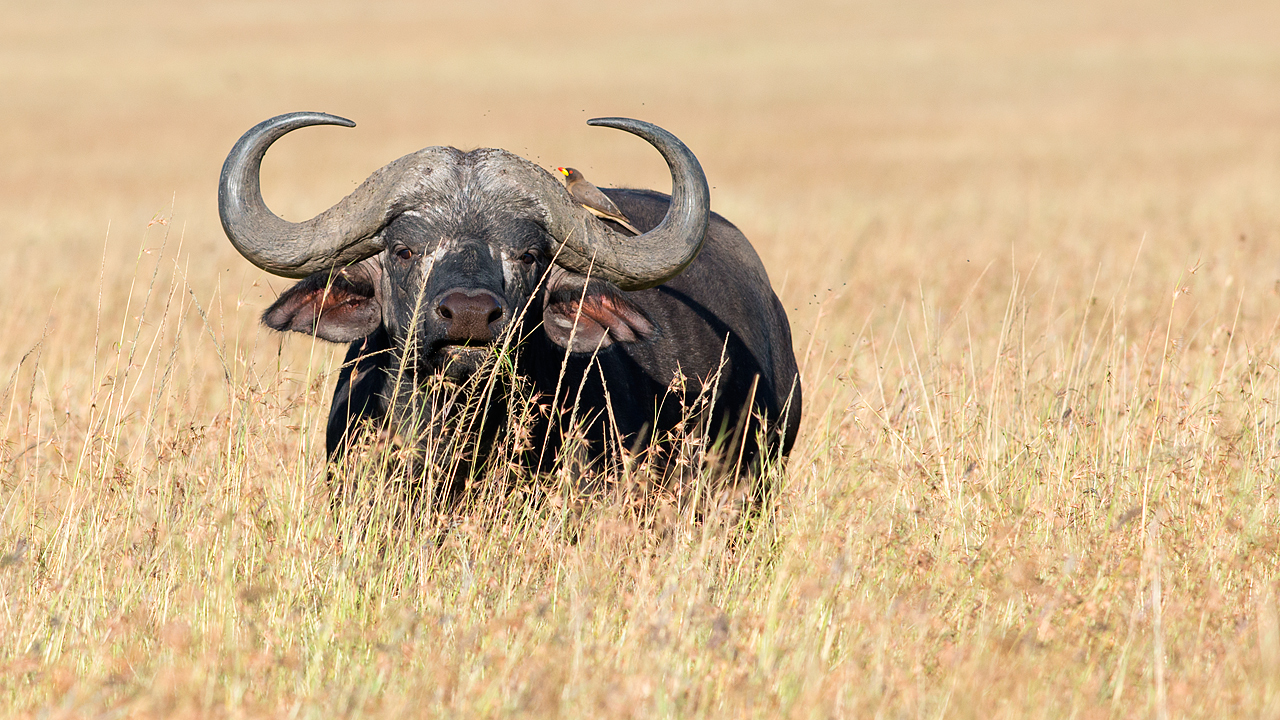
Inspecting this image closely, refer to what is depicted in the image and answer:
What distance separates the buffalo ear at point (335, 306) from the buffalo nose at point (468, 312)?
80cm

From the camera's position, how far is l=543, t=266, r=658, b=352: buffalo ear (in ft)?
15.8

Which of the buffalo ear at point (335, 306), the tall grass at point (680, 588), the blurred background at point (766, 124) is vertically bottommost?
the tall grass at point (680, 588)

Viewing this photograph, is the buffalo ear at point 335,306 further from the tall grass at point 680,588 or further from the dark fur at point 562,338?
the tall grass at point 680,588

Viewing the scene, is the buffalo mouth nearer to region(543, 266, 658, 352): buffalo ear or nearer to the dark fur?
the dark fur

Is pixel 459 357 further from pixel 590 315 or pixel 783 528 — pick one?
pixel 783 528

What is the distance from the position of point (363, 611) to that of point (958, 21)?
75040 mm

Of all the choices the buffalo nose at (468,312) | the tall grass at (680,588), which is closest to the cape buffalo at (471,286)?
the buffalo nose at (468,312)

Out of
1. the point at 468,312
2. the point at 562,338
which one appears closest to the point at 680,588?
the point at 468,312

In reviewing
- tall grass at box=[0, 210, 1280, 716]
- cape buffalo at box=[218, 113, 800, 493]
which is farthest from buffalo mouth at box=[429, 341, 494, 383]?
tall grass at box=[0, 210, 1280, 716]

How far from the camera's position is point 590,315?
4891 millimetres

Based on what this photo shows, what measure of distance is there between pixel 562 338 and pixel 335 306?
0.91 metres

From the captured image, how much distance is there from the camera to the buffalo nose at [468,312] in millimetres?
4020

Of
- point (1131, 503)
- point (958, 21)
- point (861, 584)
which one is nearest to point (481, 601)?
point (861, 584)

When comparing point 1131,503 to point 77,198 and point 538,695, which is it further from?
point 77,198
